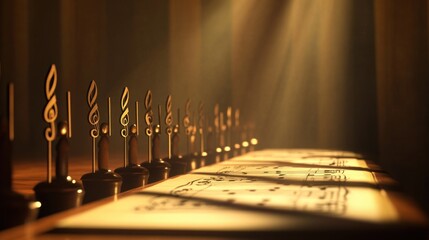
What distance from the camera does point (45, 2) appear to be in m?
8.44

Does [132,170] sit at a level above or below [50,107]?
below

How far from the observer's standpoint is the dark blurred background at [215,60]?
8.06 m

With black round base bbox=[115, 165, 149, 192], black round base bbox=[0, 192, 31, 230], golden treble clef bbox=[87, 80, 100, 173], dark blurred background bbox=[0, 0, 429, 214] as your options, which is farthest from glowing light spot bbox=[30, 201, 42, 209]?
dark blurred background bbox=[0, 0, 429, 214]

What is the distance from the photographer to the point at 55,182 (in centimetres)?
196

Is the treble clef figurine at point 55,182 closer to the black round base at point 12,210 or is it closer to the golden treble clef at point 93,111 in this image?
the black round base at point 12,210

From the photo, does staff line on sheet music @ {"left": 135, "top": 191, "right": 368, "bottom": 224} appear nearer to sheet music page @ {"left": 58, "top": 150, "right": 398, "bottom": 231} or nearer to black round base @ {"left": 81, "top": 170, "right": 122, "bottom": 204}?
sheet music page @ {"left": 58, "top": 150, "right": 398, "bottom": 231}

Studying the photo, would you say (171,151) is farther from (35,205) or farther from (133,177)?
(35,205)

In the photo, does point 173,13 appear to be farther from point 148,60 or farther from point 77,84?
point 77,84

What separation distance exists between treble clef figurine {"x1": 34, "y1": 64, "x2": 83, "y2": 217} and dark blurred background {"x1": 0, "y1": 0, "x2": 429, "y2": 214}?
5517 mm

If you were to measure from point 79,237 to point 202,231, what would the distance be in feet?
0.79

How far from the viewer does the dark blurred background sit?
8062 mm

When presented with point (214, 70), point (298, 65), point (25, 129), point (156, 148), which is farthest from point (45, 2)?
point (156, 148)

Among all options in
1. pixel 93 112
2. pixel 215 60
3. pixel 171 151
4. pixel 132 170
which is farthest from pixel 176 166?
pixel 215 60

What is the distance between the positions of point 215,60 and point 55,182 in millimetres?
7274
